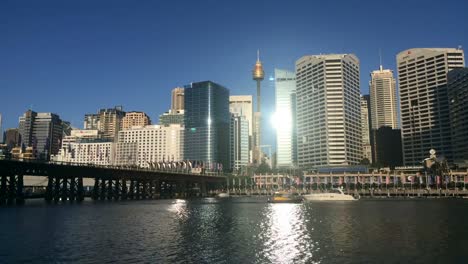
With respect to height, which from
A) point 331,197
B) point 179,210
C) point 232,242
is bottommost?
point 179,210

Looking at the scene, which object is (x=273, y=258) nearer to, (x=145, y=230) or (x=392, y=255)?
(x=392, y=255)

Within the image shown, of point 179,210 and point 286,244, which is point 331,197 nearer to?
point 179,210

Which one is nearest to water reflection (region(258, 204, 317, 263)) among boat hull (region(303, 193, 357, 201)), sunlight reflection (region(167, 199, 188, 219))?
sunlight reflection (region(167, 199, 188, 219))

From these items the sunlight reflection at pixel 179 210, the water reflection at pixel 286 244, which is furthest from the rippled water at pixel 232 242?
the sunlight reflection at pixel 179 210

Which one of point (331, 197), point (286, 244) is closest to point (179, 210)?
point (286, 244)

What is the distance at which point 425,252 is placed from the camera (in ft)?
144

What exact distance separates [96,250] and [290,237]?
1011 inches

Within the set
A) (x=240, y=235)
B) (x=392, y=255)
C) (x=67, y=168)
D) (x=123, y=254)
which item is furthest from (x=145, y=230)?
(x=67, y=168)

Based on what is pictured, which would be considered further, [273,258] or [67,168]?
[67,168]

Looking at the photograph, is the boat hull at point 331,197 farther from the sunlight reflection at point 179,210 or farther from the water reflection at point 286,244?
the water reflection at point 286,244

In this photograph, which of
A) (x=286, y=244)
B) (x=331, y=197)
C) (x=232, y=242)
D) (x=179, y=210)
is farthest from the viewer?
(x=331, y=197)

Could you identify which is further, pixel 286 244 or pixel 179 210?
pixel 179 210

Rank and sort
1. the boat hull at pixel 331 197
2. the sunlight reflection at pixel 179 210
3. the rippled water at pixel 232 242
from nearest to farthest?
the rippled water at pixel 232 242 < the sunlight reflection at pixel 179 210 < the boat hull at pixel 331 197

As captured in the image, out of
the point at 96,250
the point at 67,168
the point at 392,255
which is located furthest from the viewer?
the point at 67,168
